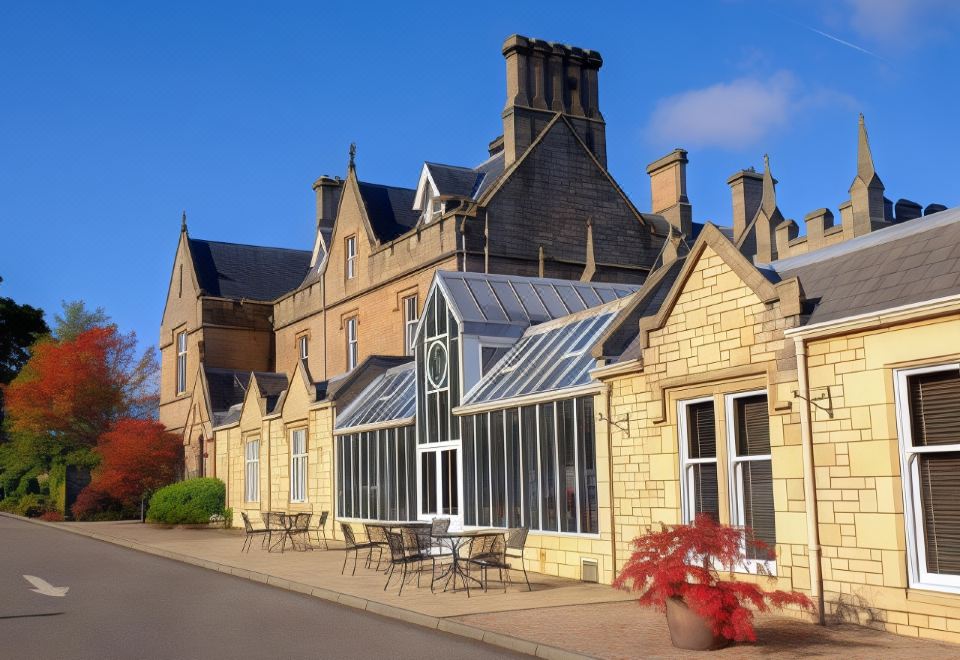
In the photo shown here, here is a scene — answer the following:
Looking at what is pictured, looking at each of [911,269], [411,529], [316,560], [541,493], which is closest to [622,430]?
[541,493]

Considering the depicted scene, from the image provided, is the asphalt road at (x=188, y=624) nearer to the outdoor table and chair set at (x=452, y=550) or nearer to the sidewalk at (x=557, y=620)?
the sidewalk at (x=557, y=620)

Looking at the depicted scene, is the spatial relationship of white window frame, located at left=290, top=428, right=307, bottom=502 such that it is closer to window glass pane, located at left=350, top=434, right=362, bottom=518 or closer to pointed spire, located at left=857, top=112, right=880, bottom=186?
window glass pane, located at left=350, top=434, right=362, bottom=518

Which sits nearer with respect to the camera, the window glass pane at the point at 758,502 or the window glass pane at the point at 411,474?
the window glass pane at the point at 758,502

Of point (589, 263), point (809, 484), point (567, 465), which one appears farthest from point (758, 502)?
point (589, 263)

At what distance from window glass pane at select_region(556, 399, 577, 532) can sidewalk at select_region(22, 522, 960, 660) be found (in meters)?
1.00

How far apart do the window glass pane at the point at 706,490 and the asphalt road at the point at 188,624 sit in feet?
13.3

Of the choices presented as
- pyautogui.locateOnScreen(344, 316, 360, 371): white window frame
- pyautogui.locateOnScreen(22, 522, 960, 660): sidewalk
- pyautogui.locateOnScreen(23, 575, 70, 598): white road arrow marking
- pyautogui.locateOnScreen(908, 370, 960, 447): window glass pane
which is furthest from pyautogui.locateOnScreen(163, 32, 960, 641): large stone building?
pyautogui.locateOnScreen(23, 575, 70, 598): white road arrow marking

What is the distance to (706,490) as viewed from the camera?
13453 mm

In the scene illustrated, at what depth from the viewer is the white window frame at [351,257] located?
124 ft

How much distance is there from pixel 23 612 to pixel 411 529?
5809 millimetres

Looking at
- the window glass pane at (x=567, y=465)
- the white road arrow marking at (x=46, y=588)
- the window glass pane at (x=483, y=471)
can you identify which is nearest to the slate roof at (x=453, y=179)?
the window glass pane at (x=483, y=471)

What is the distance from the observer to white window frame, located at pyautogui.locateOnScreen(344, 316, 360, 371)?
38000mm

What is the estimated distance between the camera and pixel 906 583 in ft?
33.8

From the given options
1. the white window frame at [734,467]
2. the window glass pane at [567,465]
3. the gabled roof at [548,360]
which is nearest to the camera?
the white window frame at [734,467]
